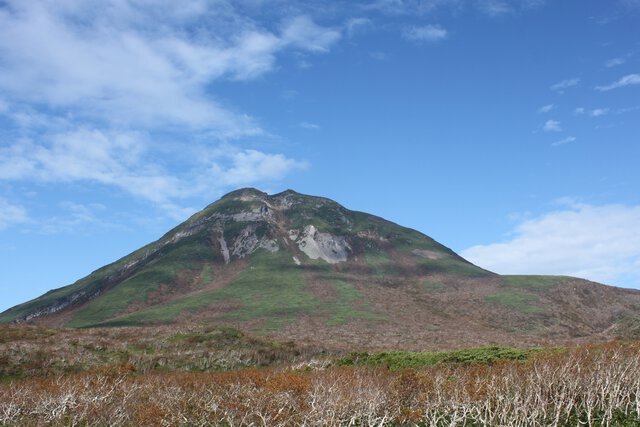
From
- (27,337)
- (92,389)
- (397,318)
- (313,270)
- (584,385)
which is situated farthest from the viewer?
(313,270)

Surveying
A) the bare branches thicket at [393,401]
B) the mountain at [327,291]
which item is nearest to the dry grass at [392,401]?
the bare branches thicket at [393,401]

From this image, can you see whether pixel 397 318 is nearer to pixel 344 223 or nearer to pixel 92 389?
pixel 92 389

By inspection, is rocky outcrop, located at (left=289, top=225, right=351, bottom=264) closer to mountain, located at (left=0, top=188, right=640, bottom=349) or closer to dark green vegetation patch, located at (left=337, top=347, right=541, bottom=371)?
mountain, located at (left=0, top=188, right=640, bottom=349)

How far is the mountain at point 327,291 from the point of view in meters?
81.1

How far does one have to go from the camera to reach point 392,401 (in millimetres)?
22500

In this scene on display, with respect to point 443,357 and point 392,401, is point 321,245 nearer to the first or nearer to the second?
→ point 443,357

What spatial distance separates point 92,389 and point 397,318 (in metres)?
67.0

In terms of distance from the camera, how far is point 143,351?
47750 mm

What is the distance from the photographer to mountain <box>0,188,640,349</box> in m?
81.1

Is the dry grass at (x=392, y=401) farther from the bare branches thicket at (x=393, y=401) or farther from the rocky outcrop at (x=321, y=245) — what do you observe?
the rocky outcrop at (x=321, y=245)

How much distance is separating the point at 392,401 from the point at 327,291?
278ft

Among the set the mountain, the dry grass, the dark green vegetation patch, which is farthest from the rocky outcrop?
the dry grass

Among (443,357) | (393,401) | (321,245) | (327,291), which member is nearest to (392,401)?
(393,401)

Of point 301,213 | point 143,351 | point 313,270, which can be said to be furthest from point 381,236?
point 143,351
